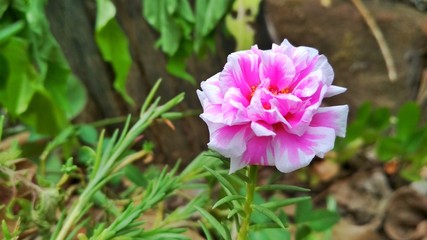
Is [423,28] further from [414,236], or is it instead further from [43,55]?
[43,55]

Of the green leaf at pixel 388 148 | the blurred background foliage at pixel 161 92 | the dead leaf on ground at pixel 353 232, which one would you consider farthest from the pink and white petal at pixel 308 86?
the green leaf at pixel 388 148

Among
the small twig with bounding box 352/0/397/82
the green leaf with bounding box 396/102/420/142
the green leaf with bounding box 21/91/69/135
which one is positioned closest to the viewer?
the green leaf with bounding box 21/91/69/135

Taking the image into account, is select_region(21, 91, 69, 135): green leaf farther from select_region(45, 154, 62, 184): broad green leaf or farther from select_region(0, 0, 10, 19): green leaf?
select_region(0, 0, 10, 19): green leaf

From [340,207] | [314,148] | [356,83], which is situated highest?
[314,148]

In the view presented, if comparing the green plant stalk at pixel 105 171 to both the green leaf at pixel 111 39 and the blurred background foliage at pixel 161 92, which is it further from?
the green leaf at pixel 111 39

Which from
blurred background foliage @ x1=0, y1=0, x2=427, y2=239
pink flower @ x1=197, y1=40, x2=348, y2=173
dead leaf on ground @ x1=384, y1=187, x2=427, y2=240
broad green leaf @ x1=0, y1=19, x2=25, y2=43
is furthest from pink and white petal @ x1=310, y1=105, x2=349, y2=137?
dead leaf on ground @ x1=384, y1=187, x2=427, y2=240

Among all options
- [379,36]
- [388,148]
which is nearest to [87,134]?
[388,148]

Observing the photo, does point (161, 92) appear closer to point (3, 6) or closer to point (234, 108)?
point (3, 6)

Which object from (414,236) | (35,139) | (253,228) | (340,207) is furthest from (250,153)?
(340,207)
